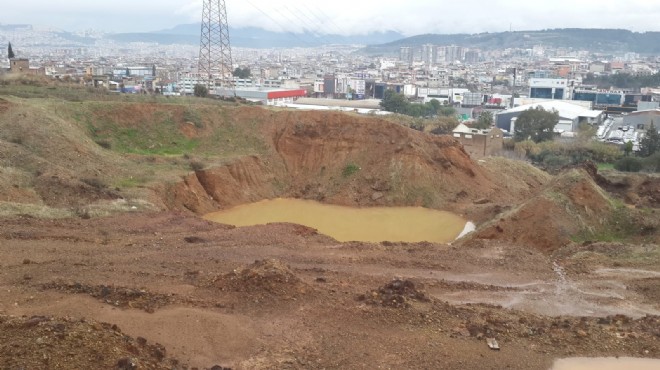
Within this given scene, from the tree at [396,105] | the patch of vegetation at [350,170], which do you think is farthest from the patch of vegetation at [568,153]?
the tree at [396,105]

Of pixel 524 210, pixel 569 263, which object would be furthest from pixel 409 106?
pixel 569 263

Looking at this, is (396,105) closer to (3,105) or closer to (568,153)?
(568,153)

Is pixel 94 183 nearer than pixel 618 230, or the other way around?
pixel 618 230

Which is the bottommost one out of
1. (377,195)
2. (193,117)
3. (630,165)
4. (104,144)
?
(377,195)

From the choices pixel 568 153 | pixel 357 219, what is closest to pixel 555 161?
pixel 568 153

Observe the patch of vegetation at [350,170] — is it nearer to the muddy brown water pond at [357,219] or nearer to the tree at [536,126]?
the muddy brown water pond at [357,219]

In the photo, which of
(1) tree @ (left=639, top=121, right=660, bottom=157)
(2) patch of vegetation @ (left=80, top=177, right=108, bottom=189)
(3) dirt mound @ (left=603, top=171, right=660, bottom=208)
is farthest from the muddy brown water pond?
(1) tree @ (left=639, top=121, right=660, bottom=157)
